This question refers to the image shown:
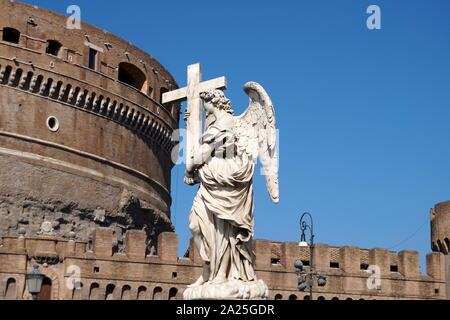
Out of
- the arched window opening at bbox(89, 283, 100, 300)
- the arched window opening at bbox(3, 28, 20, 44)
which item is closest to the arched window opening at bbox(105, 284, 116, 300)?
the arched window opening at bbox(89, 283, 100, 300)

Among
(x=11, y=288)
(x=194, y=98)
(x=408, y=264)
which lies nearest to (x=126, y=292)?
(x=11, y=288)

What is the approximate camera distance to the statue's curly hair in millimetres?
6578

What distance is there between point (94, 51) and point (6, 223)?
27.4ft

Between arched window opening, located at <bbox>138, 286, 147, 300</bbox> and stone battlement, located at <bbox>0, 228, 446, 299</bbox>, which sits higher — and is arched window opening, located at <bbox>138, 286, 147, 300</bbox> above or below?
below

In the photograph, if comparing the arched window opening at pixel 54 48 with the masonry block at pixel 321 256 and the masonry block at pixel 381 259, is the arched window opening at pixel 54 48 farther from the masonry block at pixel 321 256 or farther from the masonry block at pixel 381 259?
the masonry block at pixel 381 259

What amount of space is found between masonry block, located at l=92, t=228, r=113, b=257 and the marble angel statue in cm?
2216

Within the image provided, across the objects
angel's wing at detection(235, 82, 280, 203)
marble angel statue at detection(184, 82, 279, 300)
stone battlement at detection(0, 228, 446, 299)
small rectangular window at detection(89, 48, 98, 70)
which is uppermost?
small rectangular window at detection(89, 48, 98, 70)

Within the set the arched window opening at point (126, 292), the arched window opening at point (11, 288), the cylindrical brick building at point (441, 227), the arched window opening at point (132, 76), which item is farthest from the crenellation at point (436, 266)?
the arched window opening at point (11, 288)

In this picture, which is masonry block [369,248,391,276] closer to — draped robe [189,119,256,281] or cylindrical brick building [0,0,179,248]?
cylindrical brick building [0,0,179,248]

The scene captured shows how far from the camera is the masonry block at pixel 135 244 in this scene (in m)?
28.9

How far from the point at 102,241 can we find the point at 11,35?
34.9 ft

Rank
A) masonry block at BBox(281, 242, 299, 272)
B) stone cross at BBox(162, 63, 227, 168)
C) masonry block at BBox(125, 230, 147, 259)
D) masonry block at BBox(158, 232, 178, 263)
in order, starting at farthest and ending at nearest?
masonry block at BBox(281, 242, 299, 272)
masonry block at BBox(158, 232, 178, 263)
masonry block at BBox(125, 230, 147, 259)
stone cross at BBox(162, 63, 227, 168)
